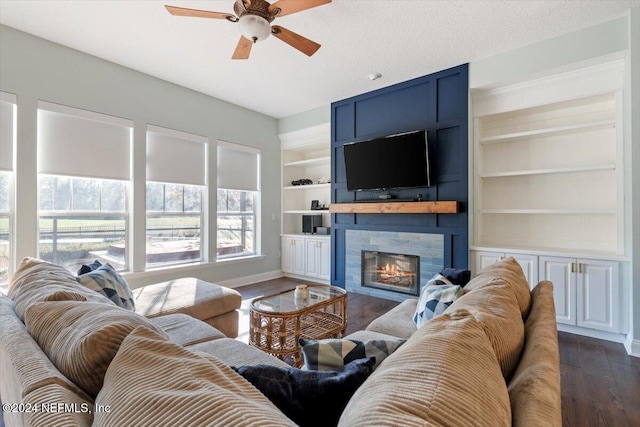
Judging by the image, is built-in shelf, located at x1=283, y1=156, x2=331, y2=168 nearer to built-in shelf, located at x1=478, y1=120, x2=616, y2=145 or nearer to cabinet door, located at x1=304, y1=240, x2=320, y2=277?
cabinet door, located at x1=304, y1=240, x2=320, y2=277

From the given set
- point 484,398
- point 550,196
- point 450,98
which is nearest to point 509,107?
point 450,98

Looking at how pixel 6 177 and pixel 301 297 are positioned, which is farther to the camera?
pixel 6 177

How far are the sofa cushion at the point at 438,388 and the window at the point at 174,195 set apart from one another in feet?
13.1

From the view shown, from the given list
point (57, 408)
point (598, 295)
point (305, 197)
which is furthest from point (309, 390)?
point (305, 197)

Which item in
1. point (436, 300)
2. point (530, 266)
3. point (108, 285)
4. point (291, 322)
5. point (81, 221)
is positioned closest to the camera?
point (436, 300)

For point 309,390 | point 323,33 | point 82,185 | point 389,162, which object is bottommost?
point 309,390

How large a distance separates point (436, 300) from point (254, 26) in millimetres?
2234

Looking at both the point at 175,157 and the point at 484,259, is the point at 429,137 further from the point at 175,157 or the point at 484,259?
the point at 175,157

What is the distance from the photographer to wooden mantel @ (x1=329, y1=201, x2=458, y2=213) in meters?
3.57

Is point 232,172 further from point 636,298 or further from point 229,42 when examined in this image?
point 636,298

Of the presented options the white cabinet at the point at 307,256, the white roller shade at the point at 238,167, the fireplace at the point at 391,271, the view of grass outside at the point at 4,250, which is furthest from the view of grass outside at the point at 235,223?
the view of grass outside at the point at 4,250

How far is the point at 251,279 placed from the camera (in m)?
5.04

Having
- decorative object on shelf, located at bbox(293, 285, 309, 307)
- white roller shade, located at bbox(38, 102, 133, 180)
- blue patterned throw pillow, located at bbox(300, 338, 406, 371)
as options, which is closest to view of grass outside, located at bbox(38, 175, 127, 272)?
white roller shade, located at bbox(38, 102, 133, 180)

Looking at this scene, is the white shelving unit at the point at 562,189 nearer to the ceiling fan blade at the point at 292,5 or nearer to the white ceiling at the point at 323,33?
the white ceiling at the point at 323,33
